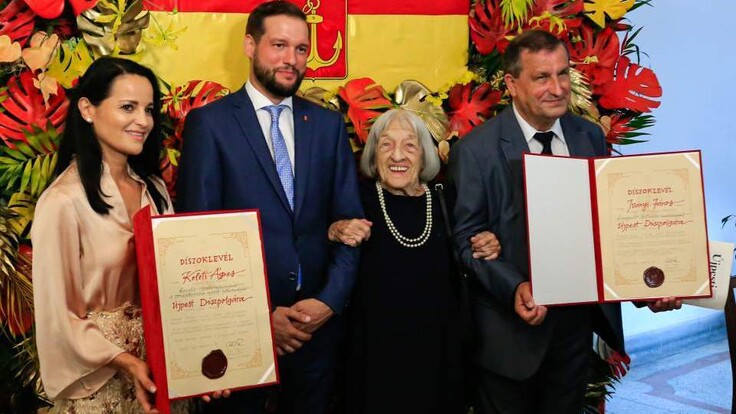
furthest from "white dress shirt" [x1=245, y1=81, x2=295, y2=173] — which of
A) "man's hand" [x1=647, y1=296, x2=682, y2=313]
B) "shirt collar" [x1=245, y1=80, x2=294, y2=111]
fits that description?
"man's hand" [x1=647, y1=296, x2=682, y2=313]

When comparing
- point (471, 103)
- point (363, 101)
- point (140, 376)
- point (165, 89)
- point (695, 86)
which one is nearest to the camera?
point (140, 376)

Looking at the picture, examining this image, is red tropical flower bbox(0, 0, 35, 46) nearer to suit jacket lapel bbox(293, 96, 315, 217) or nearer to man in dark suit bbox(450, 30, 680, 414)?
suit jacket lapel bbox(293, 96, 315, 217)

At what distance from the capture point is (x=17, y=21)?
241cm

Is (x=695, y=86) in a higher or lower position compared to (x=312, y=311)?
higher

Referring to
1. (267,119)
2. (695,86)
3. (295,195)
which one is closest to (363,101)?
(267,119)

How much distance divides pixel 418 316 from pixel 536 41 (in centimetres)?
99

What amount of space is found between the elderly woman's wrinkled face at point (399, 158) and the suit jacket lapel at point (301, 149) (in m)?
0.26

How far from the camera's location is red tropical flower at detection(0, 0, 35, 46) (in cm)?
240

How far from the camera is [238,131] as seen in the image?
2328 mm

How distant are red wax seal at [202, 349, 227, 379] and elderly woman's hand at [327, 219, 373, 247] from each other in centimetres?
58

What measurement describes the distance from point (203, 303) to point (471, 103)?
156cm

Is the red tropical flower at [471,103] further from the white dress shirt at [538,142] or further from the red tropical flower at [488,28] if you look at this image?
the white dress shirt at [538,142]

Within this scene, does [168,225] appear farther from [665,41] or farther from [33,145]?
[665,41]

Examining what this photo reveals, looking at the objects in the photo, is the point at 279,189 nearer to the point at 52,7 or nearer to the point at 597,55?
the point at 52,7
